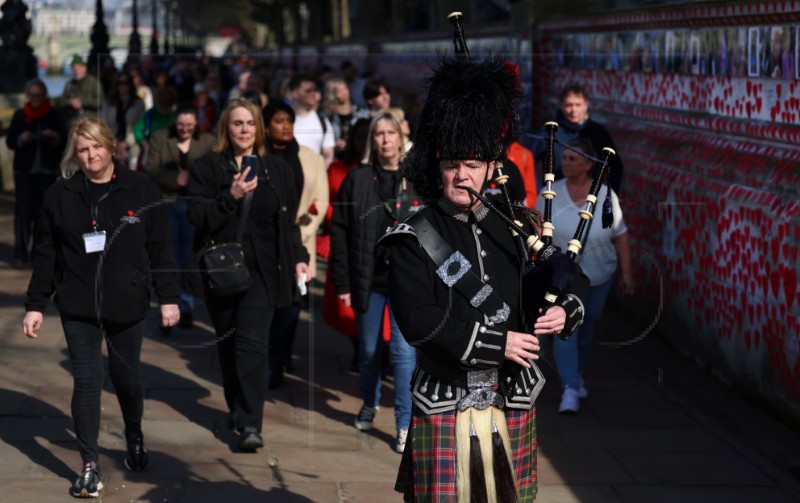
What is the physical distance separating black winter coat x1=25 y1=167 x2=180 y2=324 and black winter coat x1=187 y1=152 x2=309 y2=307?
55cm

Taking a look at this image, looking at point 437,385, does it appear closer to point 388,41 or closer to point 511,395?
point 511,395

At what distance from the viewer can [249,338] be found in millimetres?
7188

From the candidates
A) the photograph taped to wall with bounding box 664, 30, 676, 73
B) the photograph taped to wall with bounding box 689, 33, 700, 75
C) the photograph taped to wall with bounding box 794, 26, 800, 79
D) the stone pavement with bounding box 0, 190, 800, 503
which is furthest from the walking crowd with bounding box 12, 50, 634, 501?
the photograph taped to wall with bounding box 664, 30, 676, 73

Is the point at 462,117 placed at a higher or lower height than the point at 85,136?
higher

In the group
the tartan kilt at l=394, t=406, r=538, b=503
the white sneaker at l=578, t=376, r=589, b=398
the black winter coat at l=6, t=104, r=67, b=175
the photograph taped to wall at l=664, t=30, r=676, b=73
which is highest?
the photograph taped to wall at l=664, t=30, r=676, b=73

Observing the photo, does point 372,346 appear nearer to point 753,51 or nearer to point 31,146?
point 753,51

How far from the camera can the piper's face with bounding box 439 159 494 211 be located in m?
4.34

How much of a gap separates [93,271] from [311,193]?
270 cm

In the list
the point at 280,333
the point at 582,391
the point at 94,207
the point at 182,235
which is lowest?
the point at 582,391

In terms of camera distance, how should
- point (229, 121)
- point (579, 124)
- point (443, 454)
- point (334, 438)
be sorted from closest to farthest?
point (443, 454) → point (229, 121) → point (334, 438) → point (579, 124)

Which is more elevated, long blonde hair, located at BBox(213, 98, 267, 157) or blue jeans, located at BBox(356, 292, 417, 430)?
long blonde hair, located at BBox(213, 98, 267, 157)

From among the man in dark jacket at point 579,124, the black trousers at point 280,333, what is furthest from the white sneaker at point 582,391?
the black trousers at point 280,333

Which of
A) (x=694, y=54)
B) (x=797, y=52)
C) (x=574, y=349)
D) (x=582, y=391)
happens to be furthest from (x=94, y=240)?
(x=694, y=54)

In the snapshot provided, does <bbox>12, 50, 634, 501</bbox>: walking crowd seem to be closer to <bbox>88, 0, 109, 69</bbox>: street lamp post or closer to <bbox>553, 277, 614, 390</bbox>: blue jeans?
<bbox>553, 277, 614, 390</bbox>: blue jeans
